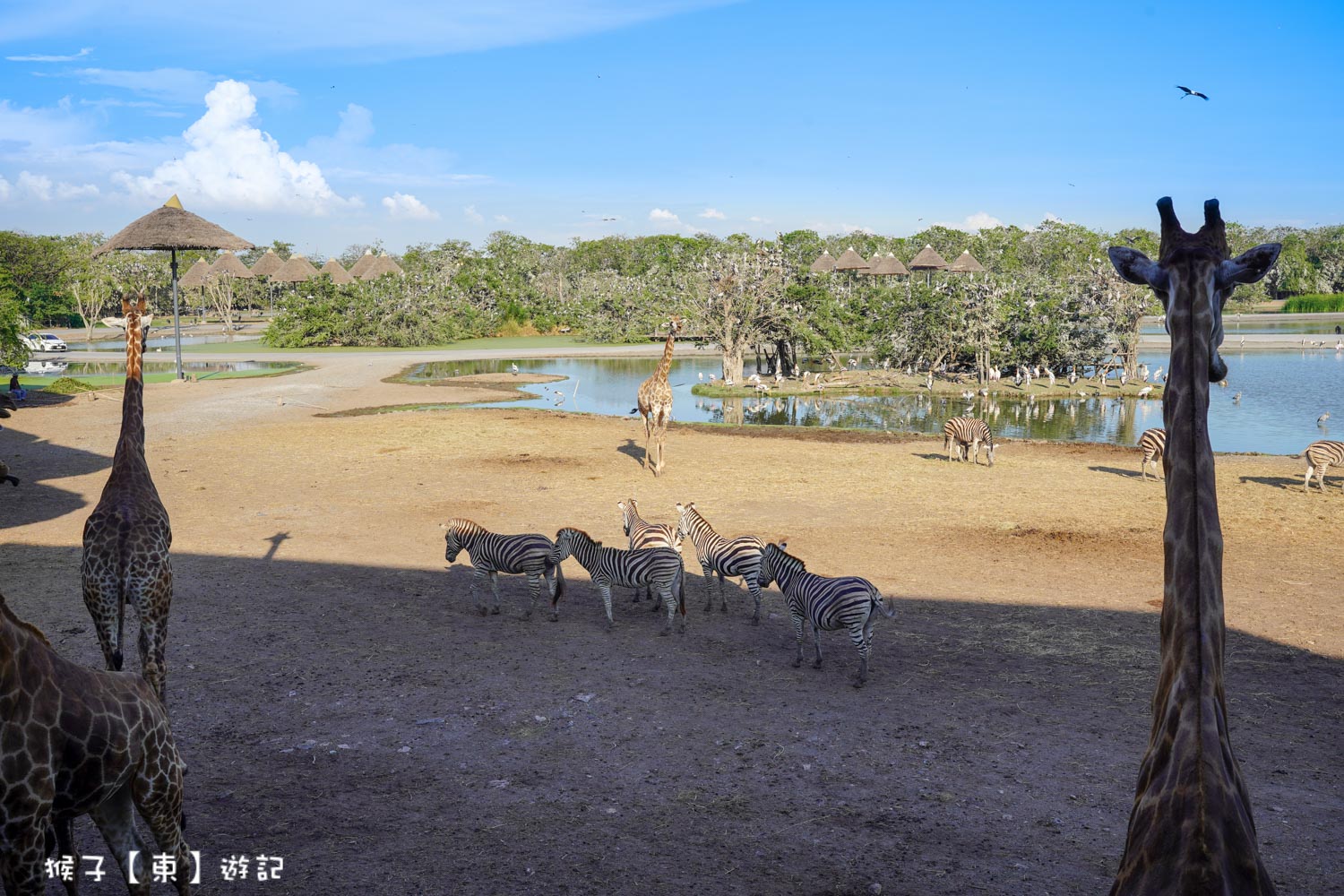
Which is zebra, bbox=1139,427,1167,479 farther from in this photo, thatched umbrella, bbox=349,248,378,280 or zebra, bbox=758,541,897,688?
thatched umbrella, bbox=349,248,378,280

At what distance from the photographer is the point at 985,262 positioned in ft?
271

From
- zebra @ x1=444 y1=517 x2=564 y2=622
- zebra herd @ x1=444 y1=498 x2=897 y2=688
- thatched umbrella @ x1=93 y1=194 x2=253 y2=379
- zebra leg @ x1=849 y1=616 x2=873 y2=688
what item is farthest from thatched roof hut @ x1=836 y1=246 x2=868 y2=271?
zebra leg @ x1=849 y1=616 x2=873 y2=688

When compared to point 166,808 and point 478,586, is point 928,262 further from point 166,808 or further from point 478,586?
point 166,808

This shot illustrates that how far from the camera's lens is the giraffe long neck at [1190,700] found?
305 centimetres

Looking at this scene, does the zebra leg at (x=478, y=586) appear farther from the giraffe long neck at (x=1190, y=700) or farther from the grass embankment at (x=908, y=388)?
the grass embankment at (x=908, y=388)

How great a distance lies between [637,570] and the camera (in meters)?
10.2

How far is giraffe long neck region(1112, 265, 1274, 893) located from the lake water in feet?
75.7

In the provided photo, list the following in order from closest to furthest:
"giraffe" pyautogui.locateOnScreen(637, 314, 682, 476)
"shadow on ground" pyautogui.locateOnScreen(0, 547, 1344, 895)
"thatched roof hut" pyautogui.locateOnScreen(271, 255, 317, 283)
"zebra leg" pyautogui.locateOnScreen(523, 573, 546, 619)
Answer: "shadow on ground" pyautogui.locateOnScreen(0, 547, 1344, 895) < "zebra leg" pyautogui.locateOnScreen(523, 573, 546, 619) < "giraffe" pyautogui.locateOnScreen(637, 314, 682, 476) < "thatched roof hut" pyautogui.locateOnScreen(271, 255, 317, 283)

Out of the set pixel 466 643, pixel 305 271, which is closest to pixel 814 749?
pixel 466 643

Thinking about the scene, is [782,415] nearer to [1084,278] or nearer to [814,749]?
[1084,278]

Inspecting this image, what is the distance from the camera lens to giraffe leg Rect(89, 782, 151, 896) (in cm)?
458

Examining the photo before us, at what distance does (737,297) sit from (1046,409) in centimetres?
1249

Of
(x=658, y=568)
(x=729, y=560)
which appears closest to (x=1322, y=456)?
(x=729, y=560)

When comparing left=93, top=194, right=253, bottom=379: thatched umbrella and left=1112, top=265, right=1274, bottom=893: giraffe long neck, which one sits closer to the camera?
left=1112, top=265, right=1274, bottom=893: giraffe long neck
